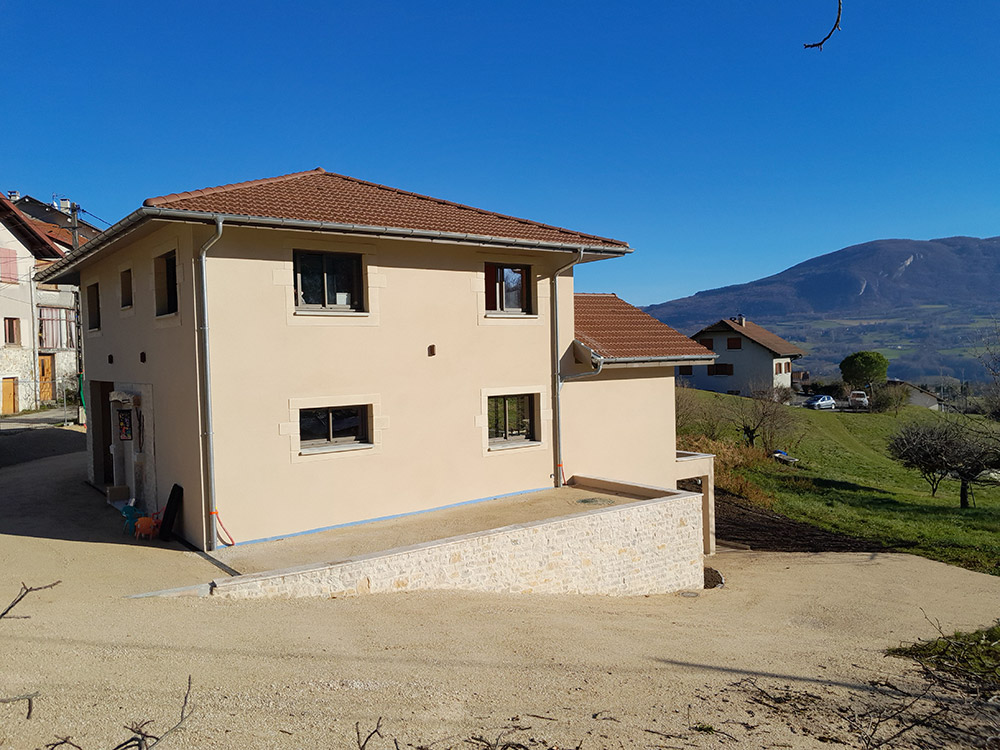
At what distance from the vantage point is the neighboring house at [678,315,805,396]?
55.1 meters

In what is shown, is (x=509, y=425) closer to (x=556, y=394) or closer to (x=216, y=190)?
(x=556, y=394)

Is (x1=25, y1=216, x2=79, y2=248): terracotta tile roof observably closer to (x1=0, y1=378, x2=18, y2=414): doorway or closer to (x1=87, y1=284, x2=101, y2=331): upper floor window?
(x1=0, y1=378, x2=18, y2=414): doorway

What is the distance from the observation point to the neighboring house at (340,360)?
32.2 ft

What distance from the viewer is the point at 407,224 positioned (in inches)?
444

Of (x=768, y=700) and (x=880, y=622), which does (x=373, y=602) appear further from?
(x=880, y=622)

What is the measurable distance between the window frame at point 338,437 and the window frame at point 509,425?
2460mm

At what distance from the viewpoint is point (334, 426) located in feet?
36.5

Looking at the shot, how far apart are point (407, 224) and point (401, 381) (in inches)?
102

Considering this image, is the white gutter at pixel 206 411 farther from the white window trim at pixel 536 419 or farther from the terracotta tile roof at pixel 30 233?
the terracotta tile roof at pixel 30 233

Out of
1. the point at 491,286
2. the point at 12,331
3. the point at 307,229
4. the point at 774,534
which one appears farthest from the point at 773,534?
the point at 12,331

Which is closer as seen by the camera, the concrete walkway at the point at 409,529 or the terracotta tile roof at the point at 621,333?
the concrete walkway at the point at 409,529

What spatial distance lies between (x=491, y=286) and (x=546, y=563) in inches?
211

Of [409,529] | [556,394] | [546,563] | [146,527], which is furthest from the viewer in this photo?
[556,394]

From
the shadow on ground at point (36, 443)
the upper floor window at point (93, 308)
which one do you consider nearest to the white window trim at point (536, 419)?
the upper floor window at point (93, 308)
